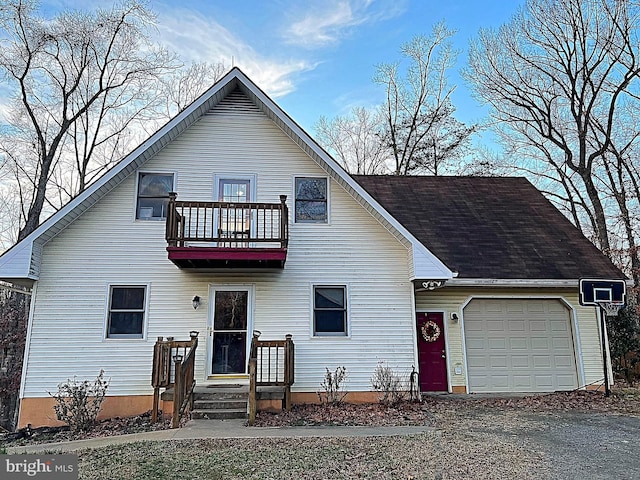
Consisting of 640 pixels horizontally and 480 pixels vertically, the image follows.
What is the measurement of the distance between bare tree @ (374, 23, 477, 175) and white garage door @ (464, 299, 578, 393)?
1287 cm

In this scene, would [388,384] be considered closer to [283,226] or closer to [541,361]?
[283,226]

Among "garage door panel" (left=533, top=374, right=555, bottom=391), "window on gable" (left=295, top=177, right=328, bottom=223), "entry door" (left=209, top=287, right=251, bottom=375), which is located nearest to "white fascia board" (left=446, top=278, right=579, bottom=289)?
"garage door panel" (left=533, top=374, right=555, bottom=391)

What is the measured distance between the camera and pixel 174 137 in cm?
1023

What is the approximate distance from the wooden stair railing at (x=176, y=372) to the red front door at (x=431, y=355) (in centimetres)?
539

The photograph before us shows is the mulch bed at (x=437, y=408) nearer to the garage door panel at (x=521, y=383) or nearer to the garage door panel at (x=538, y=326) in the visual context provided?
the garage door panel at (x=521, y=383)

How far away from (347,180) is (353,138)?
17.0 meters

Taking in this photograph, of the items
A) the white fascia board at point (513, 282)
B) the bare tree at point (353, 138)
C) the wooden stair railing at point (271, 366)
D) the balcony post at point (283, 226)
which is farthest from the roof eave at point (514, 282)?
the bare tree at point (353, 138)

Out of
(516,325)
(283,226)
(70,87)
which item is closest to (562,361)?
(516,325)

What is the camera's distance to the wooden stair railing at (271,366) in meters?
7.78

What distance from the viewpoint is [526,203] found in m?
13.9

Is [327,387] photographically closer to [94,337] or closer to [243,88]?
[94,337]

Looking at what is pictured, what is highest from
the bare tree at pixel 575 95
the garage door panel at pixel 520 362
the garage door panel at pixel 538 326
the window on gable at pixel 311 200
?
the bare tree at pixel 575 95

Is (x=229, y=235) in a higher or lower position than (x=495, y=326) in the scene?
higher

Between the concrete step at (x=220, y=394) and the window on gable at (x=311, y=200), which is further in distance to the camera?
the window on gable at (x=311, y=200)
